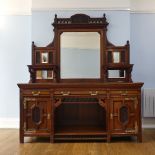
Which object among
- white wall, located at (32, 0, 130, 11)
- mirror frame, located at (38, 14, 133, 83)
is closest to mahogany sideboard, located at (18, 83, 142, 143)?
mirror frame, located at (38, 14, 133, 83)

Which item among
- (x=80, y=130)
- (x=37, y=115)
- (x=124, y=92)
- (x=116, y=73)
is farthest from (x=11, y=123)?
(x=124, y=92)

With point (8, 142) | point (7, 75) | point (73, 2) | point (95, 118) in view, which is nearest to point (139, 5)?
point (73, 2)

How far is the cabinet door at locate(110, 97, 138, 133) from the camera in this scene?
150 inches

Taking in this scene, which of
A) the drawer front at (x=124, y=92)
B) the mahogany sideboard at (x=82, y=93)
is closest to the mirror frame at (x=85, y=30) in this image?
the mahogany sideboard at (x=82, y=93)

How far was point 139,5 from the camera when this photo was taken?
483cm

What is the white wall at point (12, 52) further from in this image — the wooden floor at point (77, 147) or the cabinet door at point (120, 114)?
the cabinet door at point (120, 114)

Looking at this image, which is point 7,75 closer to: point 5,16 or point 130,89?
Result: point 5,16

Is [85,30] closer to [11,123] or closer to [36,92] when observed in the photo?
[36,92]

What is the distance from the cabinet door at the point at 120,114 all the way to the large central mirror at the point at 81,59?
0.78m

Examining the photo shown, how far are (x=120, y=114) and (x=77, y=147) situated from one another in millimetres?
774

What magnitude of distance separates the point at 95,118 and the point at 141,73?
118 centimetres

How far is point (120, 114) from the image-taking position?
3.82m

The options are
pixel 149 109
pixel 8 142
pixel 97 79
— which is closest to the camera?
pixel 8 142

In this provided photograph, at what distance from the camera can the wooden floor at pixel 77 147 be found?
328 centimetres
